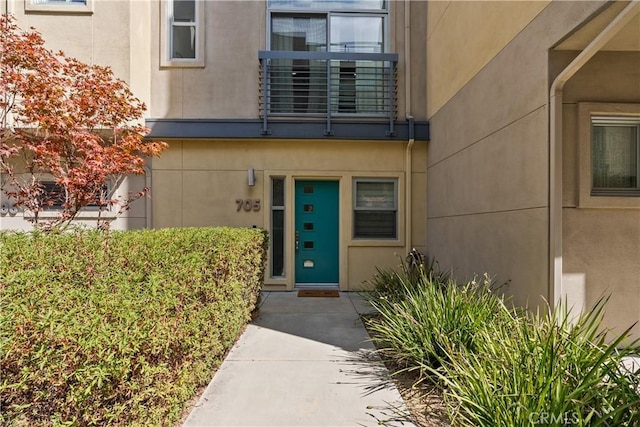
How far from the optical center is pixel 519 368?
2402mm

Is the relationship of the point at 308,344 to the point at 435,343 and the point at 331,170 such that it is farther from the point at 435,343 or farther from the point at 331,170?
the point at 331,170

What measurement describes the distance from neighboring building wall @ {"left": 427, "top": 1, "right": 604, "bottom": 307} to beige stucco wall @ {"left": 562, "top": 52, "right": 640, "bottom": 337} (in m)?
0.28

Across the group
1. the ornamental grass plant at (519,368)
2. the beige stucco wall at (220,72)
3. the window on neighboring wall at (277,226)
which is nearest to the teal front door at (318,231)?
the window on neighboring wall at (277,226)

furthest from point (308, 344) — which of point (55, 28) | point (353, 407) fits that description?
point (55, 28)

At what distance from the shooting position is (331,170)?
7242 mm

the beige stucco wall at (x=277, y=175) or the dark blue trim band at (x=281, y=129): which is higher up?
the dark blue trim band at (x=281, y=129)

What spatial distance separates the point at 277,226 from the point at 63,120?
4.08m

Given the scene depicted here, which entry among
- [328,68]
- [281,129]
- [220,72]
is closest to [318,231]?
[281,129]

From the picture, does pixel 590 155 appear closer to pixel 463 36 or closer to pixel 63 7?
pixel 463 36

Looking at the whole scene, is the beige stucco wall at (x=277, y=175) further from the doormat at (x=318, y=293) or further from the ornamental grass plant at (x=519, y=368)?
the ornamental grass plant at (x=519, y=368)

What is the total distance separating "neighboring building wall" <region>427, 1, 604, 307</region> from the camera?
3662 millimetres

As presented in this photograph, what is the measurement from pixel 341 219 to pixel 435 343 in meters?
4.21

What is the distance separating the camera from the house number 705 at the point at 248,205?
7.12m

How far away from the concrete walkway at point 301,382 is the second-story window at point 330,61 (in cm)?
458
